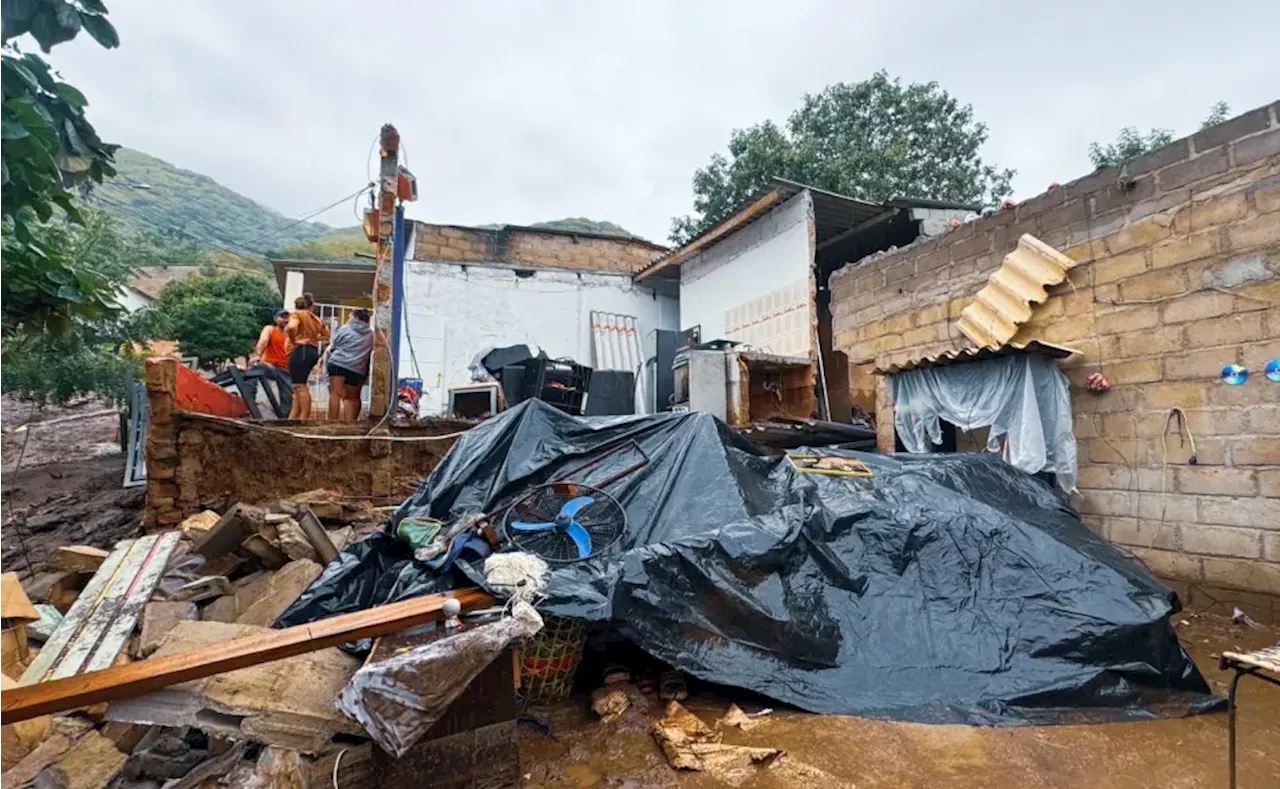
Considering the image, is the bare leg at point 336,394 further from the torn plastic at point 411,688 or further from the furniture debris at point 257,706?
the torn plastic at point 411,688

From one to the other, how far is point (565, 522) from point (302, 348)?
15.4 feet

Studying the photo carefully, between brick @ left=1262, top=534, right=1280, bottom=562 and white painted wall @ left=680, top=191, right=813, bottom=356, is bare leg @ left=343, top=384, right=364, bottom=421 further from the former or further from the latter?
brick @ left=1262, top=534, right=1280, bottom=562

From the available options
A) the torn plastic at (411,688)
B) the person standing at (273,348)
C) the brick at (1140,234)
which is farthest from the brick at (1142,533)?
the person standing at (273,348)

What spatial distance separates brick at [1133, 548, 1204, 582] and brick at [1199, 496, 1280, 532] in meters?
→ 0.26

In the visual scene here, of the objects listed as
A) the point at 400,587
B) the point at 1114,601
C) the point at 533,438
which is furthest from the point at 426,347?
the point at 1114,601

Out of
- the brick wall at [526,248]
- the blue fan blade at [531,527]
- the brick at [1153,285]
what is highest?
the brick wall at [526,248]

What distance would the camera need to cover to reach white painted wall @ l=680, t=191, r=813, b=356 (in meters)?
7.57

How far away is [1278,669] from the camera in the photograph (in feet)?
5.15

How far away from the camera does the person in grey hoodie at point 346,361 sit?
5.77 metres

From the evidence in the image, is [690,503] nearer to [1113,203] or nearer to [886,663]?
[886,663]

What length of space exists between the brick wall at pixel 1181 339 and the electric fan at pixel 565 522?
3338 millimetres

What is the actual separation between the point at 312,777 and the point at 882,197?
586 inches

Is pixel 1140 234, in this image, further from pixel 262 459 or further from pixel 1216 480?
pixel 262 459

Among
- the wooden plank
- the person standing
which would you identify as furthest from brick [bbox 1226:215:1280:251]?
the person standing
